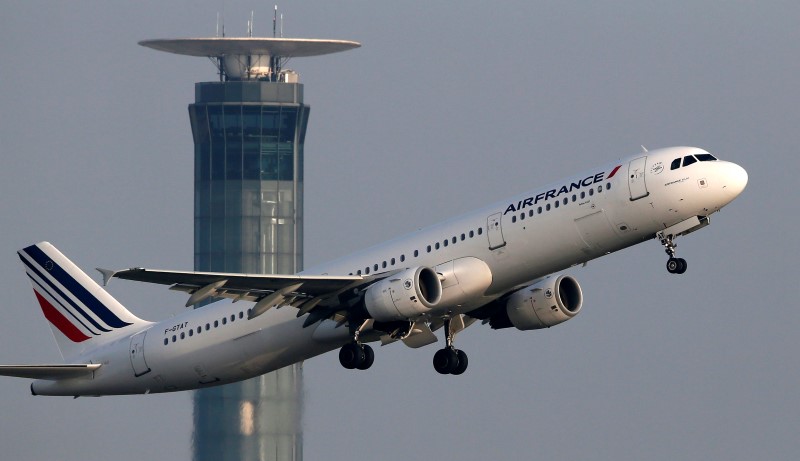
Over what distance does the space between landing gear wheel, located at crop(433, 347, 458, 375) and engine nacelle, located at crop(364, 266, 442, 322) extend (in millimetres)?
6561

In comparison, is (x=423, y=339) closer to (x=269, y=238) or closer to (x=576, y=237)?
(x=576, y=237)

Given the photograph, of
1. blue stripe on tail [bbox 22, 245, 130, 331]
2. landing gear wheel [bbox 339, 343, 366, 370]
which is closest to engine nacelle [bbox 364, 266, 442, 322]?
landing gear wheel [bbox 339, 343, 366, 370]

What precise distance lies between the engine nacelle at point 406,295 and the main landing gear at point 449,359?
642 cm

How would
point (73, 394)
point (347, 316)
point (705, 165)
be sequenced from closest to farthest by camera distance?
point (705, 165)
point (347, 316)
point (73, 394)

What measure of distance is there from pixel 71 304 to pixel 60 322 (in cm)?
86

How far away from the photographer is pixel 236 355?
8825cm

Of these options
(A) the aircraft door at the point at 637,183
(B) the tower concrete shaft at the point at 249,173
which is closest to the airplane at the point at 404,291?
(A) the aircraft door at the point at 637,183

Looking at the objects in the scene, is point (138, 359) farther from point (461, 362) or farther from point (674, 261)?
point (674, 261)

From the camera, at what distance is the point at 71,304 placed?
94.9 metres

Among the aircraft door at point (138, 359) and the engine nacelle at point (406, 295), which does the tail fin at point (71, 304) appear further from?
the engine nacelle at point (406, 295)

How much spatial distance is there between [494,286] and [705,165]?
8647 mm

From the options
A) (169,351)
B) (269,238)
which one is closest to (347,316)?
(169,351)

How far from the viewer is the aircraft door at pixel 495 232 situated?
8138cm

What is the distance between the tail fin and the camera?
93.9 metres
